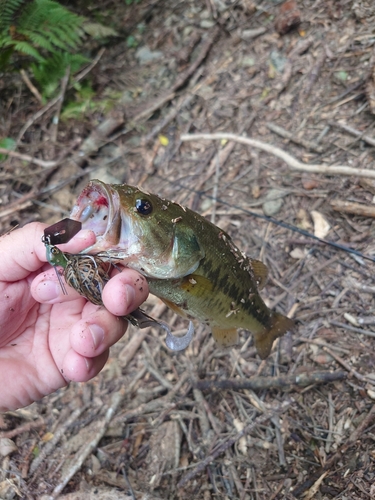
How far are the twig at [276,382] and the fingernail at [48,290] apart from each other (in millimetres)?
1655

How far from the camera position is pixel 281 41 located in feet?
16.0

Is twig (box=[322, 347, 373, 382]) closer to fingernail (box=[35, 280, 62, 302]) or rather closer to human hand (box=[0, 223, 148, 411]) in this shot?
human hand (box=[0, 223, 148, 411])

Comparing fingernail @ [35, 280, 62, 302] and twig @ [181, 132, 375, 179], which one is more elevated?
fingernail @ [35, 280, 62, 302]

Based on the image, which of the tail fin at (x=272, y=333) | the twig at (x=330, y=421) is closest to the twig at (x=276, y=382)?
the twig at (x=330, y=421)

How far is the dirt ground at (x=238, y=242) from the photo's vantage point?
2.90 m

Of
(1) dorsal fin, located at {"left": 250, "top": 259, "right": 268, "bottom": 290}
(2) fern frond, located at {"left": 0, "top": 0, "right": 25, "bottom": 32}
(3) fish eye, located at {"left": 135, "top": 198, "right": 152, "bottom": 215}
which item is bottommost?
(1) dorsal fin, located at {"left": 250, "top": 259, "right": 268, "bottom": 290}

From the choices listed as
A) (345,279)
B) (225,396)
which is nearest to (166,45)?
(345,279)

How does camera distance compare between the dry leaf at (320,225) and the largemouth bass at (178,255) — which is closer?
the largemouth bass at (178,255)

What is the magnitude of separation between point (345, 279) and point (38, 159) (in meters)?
4.19

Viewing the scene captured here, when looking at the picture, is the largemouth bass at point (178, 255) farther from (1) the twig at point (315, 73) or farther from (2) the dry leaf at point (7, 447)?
(1) the twig at point (315, 73)

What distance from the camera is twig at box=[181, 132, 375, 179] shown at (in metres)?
3.46

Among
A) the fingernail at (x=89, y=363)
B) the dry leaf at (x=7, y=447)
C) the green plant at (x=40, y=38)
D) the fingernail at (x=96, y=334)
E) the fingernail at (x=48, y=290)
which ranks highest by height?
the green plant at (x=40, y=38)

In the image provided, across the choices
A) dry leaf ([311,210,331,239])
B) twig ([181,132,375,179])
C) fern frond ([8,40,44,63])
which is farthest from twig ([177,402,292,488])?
fern frond ([8,40,44,63])

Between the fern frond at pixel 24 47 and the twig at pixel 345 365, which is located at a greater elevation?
the fern frond at pixel 24 47
